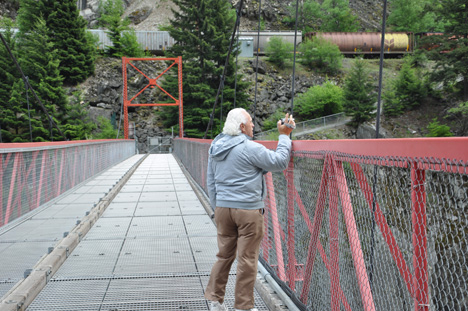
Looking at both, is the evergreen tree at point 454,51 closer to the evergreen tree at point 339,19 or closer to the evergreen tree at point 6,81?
the evergreen tree at point 339,19

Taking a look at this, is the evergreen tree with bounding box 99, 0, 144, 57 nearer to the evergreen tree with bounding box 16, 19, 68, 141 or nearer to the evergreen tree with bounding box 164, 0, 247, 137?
the evergreen tree with bounding box 164, 0, 247, 137

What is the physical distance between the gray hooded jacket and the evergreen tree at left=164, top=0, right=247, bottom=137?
29325 millimetres

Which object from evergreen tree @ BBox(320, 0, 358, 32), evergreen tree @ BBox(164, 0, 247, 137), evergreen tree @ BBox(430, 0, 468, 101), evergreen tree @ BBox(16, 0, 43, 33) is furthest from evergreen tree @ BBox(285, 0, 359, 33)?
evergreen tree @ BBox(16, 0, 43, 33)

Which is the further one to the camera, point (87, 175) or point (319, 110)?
point (319, 110)

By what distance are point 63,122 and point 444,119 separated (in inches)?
1090

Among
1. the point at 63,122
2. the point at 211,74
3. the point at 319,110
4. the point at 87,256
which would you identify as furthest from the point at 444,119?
the point at 87,256

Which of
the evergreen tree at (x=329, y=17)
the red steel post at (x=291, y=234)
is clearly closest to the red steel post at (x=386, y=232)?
the red steel post at (x=291, y=234)

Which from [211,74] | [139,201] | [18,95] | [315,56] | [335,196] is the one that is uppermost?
[315,56]

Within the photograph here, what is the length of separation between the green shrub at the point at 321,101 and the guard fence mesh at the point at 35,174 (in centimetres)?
2877

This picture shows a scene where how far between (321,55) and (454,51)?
1381cm

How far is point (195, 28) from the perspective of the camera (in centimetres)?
3469

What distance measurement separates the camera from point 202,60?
110 ft

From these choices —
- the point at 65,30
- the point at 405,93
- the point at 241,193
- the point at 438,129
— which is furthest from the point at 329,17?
the point at 241,193

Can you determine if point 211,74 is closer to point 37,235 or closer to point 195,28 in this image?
point 195,28
